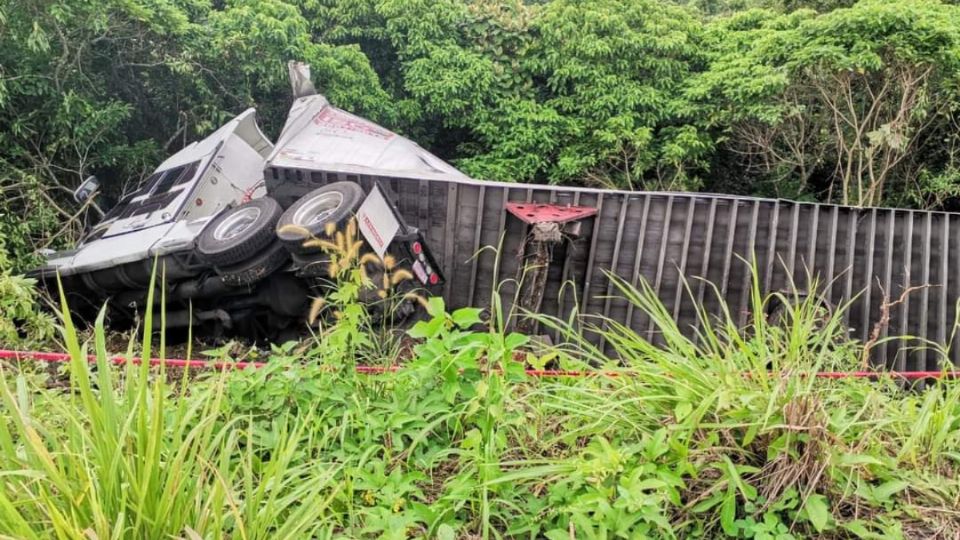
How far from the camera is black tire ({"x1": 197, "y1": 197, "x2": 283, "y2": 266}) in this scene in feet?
17.1

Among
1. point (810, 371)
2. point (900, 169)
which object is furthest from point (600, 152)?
point (810, 371)

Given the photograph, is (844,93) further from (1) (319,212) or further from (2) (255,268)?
(2) (255,268)

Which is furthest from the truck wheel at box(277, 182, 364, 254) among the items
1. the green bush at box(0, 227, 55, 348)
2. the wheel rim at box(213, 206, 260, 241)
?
the green bush at box(0, 227, 55, 348)

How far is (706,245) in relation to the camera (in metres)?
6.22

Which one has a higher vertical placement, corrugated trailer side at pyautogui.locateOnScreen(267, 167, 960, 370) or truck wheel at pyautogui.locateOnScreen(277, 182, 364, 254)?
truck wheel at pyautogui.locateOnScreen(277, 182, 364, 254)

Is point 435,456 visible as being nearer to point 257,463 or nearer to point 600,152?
point 257,463

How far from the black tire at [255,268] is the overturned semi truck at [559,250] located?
0.49 ft

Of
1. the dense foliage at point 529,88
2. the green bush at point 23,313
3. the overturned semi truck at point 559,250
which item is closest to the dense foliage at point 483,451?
the green bush at point 23,313

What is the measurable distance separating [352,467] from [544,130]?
33.0ft

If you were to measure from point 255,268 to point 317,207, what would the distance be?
0.75 meters

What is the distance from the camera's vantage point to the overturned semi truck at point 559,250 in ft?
18.6

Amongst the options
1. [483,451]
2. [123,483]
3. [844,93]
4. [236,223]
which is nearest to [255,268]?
[236,223]

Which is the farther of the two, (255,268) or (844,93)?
(844,93)

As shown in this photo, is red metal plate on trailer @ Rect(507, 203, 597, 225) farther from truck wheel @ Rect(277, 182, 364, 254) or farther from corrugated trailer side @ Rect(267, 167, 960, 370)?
truck wheel @ Rect(277, 182, 364, 254)
